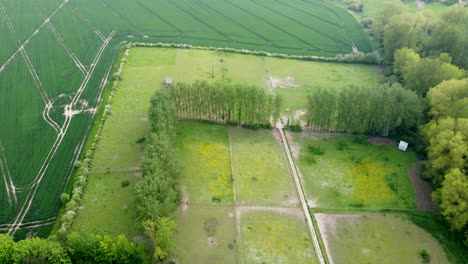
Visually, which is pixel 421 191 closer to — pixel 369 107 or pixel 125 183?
pixel 369 107

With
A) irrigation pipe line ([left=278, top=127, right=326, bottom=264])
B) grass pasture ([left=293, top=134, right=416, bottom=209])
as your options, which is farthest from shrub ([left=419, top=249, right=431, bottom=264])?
irrigation pipe line ([left=278, top=127, right=326, bottom=264])

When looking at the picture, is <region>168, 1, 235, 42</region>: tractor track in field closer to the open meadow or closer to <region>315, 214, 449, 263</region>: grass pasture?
the open meadow

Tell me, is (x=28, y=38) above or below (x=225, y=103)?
above

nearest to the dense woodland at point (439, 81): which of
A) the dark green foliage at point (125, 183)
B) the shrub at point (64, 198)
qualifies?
the dark green foliage at point (125, 183)

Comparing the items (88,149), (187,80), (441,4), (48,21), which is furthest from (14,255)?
(441,4)

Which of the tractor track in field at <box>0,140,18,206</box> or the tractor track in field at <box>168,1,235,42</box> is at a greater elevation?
the tractor track in field at <box>168,1,235,42</box>

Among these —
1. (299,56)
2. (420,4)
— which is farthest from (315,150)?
(420,4)

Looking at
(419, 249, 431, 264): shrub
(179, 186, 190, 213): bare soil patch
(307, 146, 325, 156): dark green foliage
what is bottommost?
(419, 249, 431, 264): shrub
